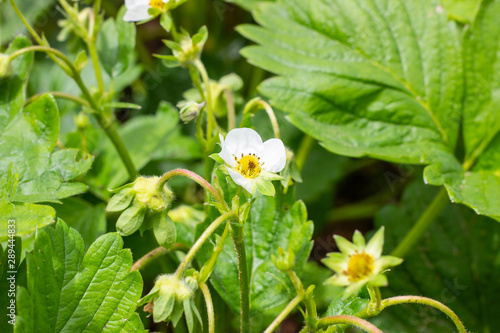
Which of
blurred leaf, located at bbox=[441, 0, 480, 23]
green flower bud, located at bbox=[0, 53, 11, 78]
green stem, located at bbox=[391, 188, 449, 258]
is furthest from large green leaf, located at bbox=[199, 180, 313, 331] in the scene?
blurred leaf, located at bbox=[441, 0, 480, 23]

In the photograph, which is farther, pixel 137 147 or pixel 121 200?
pixel 137 147

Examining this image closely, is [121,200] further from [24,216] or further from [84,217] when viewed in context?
[84,217]

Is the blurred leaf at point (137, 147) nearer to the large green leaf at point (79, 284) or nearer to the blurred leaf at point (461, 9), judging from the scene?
the large green leaf at point (79, 284)

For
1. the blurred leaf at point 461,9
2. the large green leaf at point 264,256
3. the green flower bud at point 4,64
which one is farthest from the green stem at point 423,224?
the green flower bud at point 4,64

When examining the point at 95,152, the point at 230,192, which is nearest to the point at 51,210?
the point at 230,192

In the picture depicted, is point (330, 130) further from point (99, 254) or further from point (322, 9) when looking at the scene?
point (99, 254)

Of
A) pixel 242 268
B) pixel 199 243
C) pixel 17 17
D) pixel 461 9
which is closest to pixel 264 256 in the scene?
pixel 242 268

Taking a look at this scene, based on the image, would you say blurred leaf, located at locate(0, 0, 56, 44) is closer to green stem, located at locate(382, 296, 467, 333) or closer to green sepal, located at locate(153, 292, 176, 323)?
green sepal, located at locate(153, 292, 176, 323)
